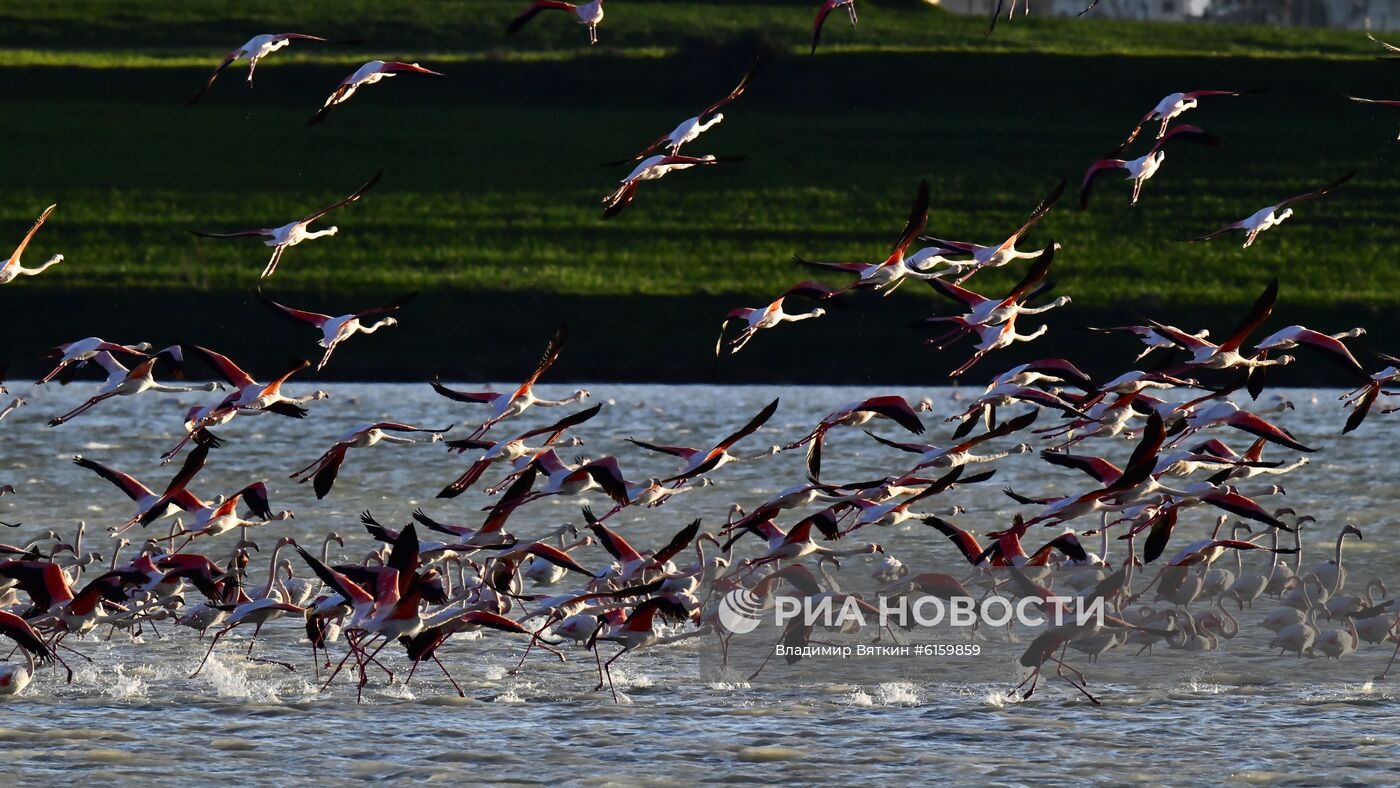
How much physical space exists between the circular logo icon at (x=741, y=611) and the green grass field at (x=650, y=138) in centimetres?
1867

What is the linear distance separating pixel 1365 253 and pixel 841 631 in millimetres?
27991

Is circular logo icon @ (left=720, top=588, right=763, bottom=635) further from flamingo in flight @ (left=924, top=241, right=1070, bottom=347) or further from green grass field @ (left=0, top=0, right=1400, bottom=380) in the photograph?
green grass field @ (left=0, top=0, right=1400, bottom=380)

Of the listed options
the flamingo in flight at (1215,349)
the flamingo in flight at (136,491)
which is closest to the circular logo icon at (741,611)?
the flamingo in flight at (1215,349)

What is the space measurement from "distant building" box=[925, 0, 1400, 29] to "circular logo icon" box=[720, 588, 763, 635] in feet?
239

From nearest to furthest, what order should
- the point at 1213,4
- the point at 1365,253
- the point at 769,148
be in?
1. the point at 1365,253
2. the point at 769,148
3. the point at 1213,4

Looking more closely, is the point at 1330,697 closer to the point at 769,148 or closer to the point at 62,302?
the point at 62,302

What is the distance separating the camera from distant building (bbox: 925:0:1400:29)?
88.8 m

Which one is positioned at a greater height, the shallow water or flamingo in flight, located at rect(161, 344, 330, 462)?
flamingo in flight, located at rect(161, 344, 330, 462)

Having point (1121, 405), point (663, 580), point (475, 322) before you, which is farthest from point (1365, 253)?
point (663, 580)

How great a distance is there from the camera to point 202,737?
13.0m

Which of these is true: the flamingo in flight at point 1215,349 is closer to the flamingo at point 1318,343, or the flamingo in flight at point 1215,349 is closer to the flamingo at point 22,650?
the flamingo at point 1318,343

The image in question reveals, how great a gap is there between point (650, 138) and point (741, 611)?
119 ft

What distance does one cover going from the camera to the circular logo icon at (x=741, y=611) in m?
15.1

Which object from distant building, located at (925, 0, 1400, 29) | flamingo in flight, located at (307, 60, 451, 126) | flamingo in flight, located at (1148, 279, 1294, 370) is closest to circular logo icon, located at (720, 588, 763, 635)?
flamingo in flight, located at (1148, 279, 1294, 370)
